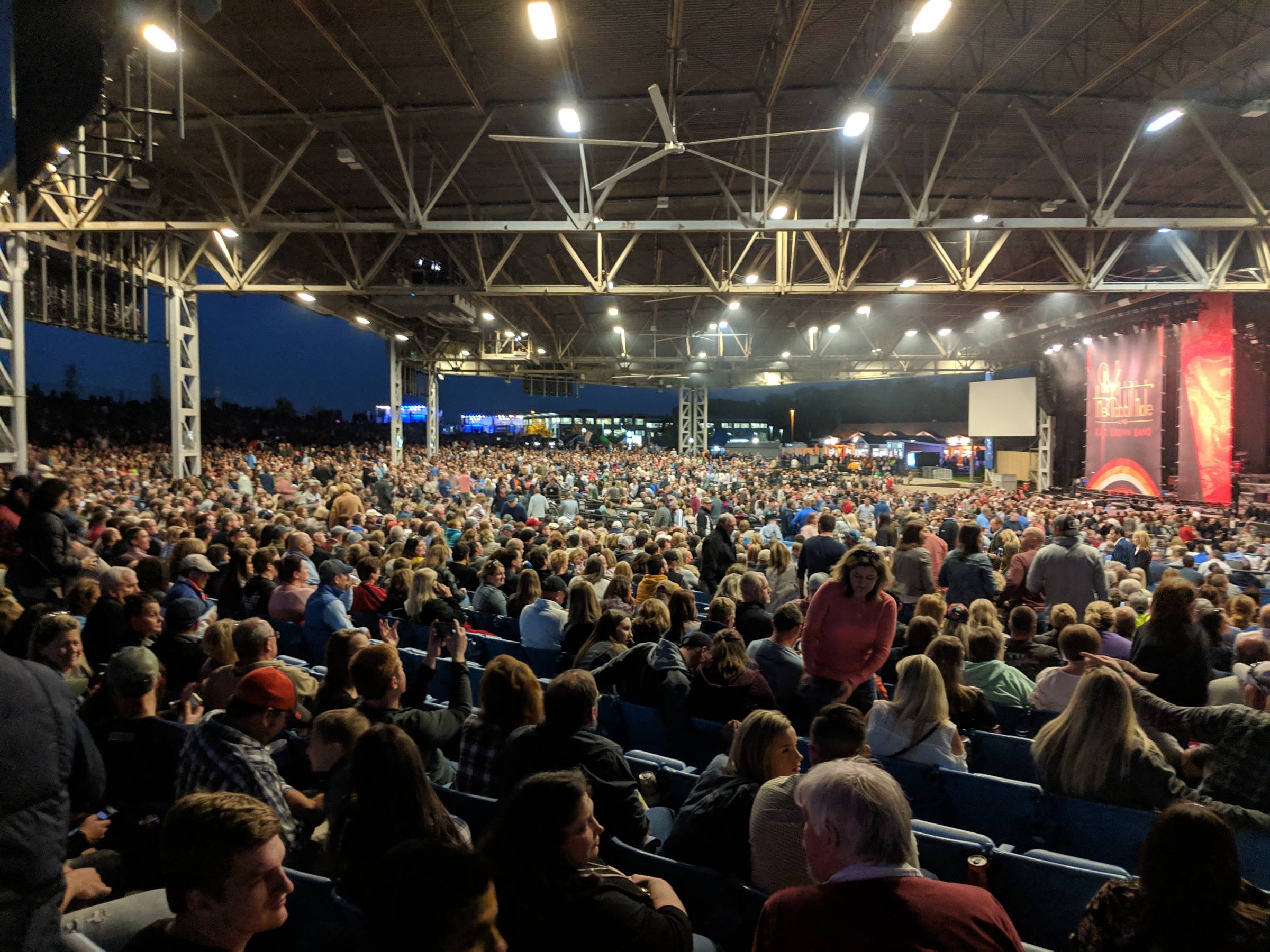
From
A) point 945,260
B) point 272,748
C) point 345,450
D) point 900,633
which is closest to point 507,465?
point 345,450

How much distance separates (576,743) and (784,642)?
1.84m

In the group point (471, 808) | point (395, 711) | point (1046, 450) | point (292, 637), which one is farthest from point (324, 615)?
point (1046, 450)

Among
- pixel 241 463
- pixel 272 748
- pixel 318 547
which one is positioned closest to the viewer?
pixel 272 748

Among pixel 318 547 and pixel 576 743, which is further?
pixel 318 547

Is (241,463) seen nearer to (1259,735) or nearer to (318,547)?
(318,547)

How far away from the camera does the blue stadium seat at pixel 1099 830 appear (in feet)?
8.05

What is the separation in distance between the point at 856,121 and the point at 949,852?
796cm

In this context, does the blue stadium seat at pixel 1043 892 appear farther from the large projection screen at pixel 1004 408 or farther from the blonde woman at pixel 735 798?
the large projection screen at pixel 1004 408

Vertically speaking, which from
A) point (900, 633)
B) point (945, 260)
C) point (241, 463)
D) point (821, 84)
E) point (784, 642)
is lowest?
point (900, 633)

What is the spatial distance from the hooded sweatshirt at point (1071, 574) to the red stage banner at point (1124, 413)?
15616mm

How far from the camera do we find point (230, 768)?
2295 mm

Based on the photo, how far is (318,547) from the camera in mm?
7363

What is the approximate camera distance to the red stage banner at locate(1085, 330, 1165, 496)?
1803cm

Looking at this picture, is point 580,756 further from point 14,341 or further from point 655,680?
point 14,341
